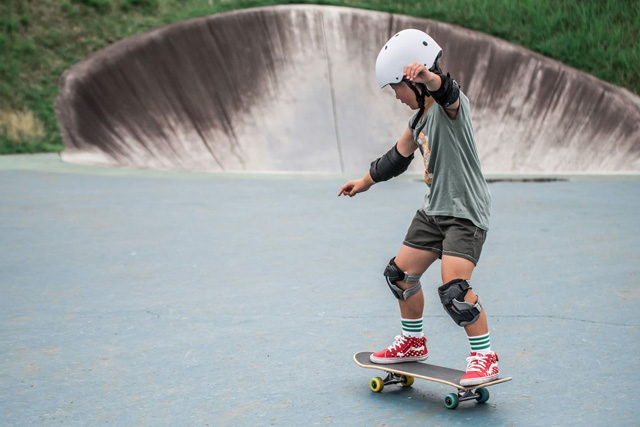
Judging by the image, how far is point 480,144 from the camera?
19.6 meters

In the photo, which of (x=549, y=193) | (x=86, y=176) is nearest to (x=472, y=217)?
(x=549, y=193)

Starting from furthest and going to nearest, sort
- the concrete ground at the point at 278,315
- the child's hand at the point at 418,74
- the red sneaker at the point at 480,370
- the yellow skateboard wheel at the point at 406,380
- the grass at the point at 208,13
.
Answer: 1. the grass at the point at 208,13
2. the yellow skateboard wheel at the point at 406,380
3. the concrete ground at the point at 278,315
4. the red sneaker at the point at 480,370
5. the child's hand at the point at 418,74

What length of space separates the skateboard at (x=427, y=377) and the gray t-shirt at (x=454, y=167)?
0.71 m

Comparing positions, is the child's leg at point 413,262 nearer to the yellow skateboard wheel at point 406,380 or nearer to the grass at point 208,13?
the yellow skateboard wheel at point 406,380

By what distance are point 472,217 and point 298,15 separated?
18.9 m

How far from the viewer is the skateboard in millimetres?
3793

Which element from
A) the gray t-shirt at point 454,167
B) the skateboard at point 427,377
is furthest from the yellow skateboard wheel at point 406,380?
the gray t-shirt at point 454,167

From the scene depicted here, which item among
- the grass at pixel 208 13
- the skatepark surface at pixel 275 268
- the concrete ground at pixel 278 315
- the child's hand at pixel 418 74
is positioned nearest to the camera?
the child's hand at pixel 418 74

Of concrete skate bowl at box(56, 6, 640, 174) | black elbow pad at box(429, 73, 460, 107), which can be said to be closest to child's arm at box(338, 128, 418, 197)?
black elbow pad at box(429, 73, 460, 107)

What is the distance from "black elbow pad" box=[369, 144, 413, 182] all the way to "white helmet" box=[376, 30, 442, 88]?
19.0 inches

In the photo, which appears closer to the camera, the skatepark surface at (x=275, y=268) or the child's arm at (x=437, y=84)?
the child's arm at (x=437, y=84)

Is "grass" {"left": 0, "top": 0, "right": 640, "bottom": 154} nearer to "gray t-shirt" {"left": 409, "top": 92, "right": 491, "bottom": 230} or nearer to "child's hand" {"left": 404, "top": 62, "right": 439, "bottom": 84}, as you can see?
"gray t-shirt" {"left": 409, "top": 92, "right": 491, "bottom": 230}

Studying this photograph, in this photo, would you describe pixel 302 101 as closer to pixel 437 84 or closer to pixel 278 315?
pixel 278 315

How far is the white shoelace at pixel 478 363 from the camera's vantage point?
3.79m
